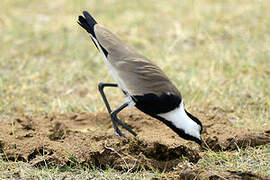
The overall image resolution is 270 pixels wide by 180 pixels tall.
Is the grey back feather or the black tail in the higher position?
the black tail

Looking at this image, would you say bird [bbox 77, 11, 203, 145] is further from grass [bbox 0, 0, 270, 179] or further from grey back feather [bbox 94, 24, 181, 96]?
grass [bbox 0, 0, 270, 179]

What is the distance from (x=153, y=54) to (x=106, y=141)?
9.08ft

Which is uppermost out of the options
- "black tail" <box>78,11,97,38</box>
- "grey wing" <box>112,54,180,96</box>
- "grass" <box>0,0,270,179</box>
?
"black tail" <box>78,11,97,38</box>

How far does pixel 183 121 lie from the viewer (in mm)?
3766

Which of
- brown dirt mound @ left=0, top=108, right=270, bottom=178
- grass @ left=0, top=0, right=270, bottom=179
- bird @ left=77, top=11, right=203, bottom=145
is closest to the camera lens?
brown dirt mound @ left=0, top=108, right=270, bottom=178

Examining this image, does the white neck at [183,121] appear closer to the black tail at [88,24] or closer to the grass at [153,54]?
the grass at [153,54]

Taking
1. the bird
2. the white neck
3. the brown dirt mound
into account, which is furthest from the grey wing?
the brown dirt mound

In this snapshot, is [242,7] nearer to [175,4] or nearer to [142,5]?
[175,4]

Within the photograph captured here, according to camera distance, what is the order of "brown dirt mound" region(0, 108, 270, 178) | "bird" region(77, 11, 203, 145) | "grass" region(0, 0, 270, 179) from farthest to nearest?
"grass" region(0, 0, 270, 179) → "bird" region(77, 11, 203, 145) → "brown dirt mound" region(0, 108, 270, 178)

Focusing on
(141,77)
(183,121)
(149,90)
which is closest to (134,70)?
(141,77)

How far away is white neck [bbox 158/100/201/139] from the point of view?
3.75 meters

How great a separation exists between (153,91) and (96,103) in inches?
58.2

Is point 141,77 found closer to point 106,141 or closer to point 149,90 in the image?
point 149,90

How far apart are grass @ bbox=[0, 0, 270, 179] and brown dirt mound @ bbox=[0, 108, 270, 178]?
0.14 metres
